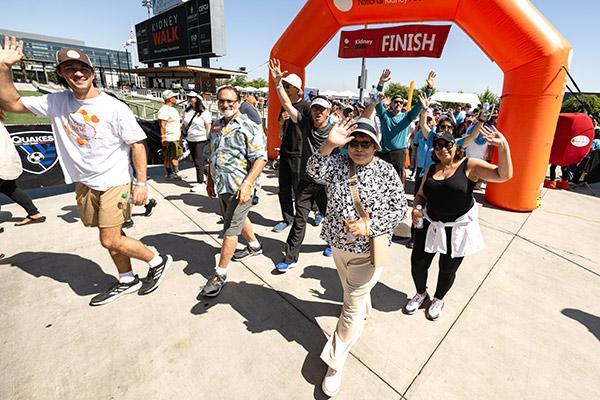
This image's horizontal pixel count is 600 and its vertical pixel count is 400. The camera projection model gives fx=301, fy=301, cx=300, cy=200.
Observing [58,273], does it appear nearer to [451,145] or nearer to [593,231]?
[451,145]

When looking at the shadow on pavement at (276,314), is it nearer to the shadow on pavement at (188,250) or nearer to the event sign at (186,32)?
the shadow on pavement at (188,250)

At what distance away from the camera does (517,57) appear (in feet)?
16.0

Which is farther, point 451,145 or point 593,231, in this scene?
point 593,231

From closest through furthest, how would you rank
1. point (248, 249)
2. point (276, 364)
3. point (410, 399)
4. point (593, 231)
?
point (410, 399) → point (276, 364) → point (248, 249) → point (593, 231)

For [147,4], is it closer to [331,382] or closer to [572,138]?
[572,138]

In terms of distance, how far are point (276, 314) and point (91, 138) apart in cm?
206

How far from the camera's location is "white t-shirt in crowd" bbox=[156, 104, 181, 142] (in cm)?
587

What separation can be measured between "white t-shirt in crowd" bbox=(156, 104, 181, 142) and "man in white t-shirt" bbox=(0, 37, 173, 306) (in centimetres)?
359

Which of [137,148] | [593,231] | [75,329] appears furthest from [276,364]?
[593,231]

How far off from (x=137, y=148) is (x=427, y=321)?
2876mm

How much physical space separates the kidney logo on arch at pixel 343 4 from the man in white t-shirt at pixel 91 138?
17.3 ft

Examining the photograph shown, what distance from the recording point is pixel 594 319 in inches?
108

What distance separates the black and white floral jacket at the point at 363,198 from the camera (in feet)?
5.92

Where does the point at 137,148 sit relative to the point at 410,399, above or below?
above
